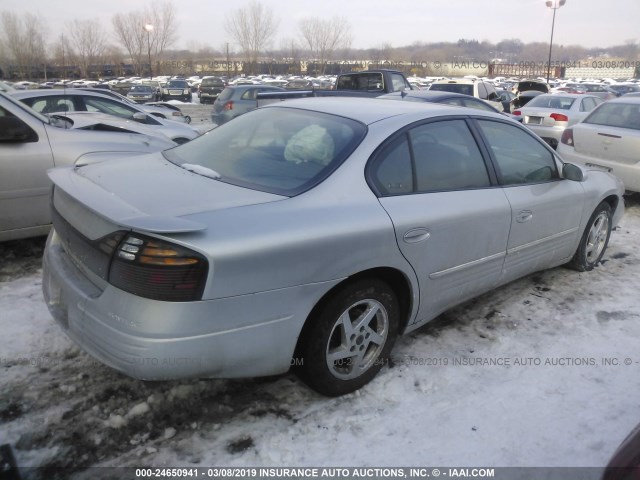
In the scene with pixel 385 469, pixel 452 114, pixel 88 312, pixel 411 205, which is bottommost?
pixel 385 469

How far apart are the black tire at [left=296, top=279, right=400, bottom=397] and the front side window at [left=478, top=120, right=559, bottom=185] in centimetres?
131

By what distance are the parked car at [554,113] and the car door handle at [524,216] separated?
318 inches

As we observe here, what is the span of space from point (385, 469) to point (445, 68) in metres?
96.7

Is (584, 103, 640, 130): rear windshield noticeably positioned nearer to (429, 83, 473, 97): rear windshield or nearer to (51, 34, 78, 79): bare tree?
(429, 83, 473, 97): rear windshield

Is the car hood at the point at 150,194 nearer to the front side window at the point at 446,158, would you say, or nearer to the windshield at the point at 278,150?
the windshield at the point at 278,150

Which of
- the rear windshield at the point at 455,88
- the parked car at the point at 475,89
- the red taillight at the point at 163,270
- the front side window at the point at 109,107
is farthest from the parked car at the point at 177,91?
the red taillight at the point at 163,270

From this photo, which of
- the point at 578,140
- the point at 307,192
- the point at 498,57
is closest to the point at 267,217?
the point at 307,192

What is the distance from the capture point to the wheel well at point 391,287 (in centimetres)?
251

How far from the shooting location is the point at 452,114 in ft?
10.9

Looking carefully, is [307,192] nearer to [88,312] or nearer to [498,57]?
[88,312]

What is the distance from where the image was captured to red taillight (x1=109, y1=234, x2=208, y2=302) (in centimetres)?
206

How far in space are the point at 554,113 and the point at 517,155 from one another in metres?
8.71

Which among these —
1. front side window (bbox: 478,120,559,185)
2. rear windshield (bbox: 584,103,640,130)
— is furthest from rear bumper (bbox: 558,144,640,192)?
front side window (bbox: 478,120,559,185)

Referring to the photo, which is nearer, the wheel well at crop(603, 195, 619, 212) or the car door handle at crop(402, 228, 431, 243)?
the car door handle at crop(402, 228, 431, 243)
